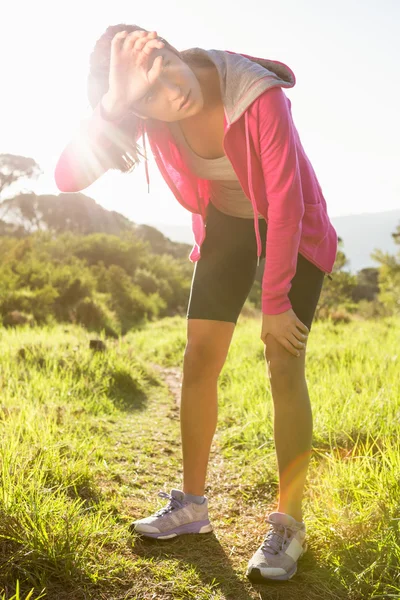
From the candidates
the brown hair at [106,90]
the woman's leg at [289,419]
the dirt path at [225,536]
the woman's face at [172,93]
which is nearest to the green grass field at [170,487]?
the dirt path at [225,536]

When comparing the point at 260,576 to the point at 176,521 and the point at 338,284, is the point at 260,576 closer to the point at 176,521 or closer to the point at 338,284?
the point at 176,521

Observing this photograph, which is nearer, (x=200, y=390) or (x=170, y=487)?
(x=200, y=390)

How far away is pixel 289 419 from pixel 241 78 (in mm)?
1203

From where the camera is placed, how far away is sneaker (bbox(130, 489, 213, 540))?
6.83ft

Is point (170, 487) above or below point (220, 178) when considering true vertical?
below

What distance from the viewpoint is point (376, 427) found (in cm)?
277

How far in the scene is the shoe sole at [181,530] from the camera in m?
2.07

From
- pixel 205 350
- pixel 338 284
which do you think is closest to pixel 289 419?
pixel 205 350

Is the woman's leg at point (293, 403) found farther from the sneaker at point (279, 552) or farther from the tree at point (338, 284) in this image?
the tree at point (338, 284)

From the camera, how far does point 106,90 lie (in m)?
1.95

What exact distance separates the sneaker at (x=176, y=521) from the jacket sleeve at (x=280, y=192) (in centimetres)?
97

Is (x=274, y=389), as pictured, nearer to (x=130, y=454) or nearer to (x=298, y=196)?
(x=298, y=196)

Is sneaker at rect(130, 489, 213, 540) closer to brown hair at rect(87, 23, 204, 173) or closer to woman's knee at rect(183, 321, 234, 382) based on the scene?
woman's knee at rect(183, 321, 234, 382)

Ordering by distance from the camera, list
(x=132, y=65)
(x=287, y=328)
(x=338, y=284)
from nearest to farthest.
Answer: (x=132, y=65) → (x=287, y=328) → (x=338, y=284)
